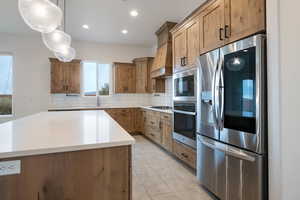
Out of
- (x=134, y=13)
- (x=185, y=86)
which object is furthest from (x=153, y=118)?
(x=134, y=13)

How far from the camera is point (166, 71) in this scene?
4.21 metres

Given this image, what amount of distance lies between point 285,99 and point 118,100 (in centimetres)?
513

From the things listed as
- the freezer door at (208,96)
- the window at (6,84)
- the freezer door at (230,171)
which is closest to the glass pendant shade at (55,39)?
the freezer door at (208,96)

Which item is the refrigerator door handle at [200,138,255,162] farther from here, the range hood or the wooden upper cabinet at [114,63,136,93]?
the wooden upper cabinet at [114,63,136,93]

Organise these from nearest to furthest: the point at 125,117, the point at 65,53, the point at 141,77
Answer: the point at 65,53
the point at 125,117
the point at 141,77

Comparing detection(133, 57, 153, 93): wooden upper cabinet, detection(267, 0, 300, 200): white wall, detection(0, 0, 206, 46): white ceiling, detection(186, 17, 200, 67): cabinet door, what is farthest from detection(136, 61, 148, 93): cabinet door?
detection(267, 0, 300, 200): white wall

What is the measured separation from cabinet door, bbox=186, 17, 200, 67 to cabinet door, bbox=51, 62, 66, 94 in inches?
155

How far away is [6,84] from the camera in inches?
200

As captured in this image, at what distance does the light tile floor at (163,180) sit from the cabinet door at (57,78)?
311 centimetres

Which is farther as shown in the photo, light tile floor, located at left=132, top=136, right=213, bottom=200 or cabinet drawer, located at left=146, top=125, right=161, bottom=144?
cabinet drawer, located at left=146, top=125, right=161, bottom=144

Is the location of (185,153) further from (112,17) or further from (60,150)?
(112,17)

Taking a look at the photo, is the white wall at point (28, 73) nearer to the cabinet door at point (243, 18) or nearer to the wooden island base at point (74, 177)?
the wooden island base at point (74, 177)

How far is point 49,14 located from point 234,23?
1885 mm

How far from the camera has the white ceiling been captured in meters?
3.31
